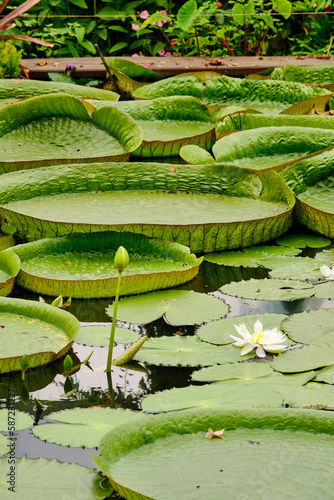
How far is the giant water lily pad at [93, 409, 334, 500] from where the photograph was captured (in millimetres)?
784

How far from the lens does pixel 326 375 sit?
110 cm

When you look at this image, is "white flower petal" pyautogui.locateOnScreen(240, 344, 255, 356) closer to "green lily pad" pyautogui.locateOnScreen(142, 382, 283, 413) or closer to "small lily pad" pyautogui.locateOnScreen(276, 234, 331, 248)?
"green lily pad" pyautogui.locateOnScreen(142, 382, 283, 413)

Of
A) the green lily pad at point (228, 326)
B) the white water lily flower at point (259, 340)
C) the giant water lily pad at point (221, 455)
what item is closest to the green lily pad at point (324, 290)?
the green lily pad at point (228, 326)

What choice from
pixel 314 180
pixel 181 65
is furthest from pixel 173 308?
pixel 181 65

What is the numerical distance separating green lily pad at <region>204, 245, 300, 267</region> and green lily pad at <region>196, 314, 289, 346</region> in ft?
1.10

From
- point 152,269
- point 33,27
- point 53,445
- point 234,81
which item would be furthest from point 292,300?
point 33,27

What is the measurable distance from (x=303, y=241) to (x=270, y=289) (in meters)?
0.40

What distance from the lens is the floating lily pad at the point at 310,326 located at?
125 centimetres

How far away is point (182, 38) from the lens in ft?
17.4

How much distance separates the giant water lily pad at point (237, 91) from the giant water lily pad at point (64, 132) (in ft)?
2.30

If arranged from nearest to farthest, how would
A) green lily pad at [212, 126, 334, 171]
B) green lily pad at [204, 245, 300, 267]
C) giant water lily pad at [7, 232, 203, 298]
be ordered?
1. giant water lily pad at [7, 232, 203, 298]
2. green lily pad at [204, 245, 300, 267]
3. green lily pad at [212, 126, 334, 171]

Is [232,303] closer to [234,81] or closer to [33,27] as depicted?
[234,81]

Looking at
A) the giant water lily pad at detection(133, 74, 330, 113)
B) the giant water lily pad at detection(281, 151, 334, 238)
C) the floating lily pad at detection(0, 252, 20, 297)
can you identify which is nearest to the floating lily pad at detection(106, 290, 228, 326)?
the floating lily pad at detection(0, 252, 20, 297)

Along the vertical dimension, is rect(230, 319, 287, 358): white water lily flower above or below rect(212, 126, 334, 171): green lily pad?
below
